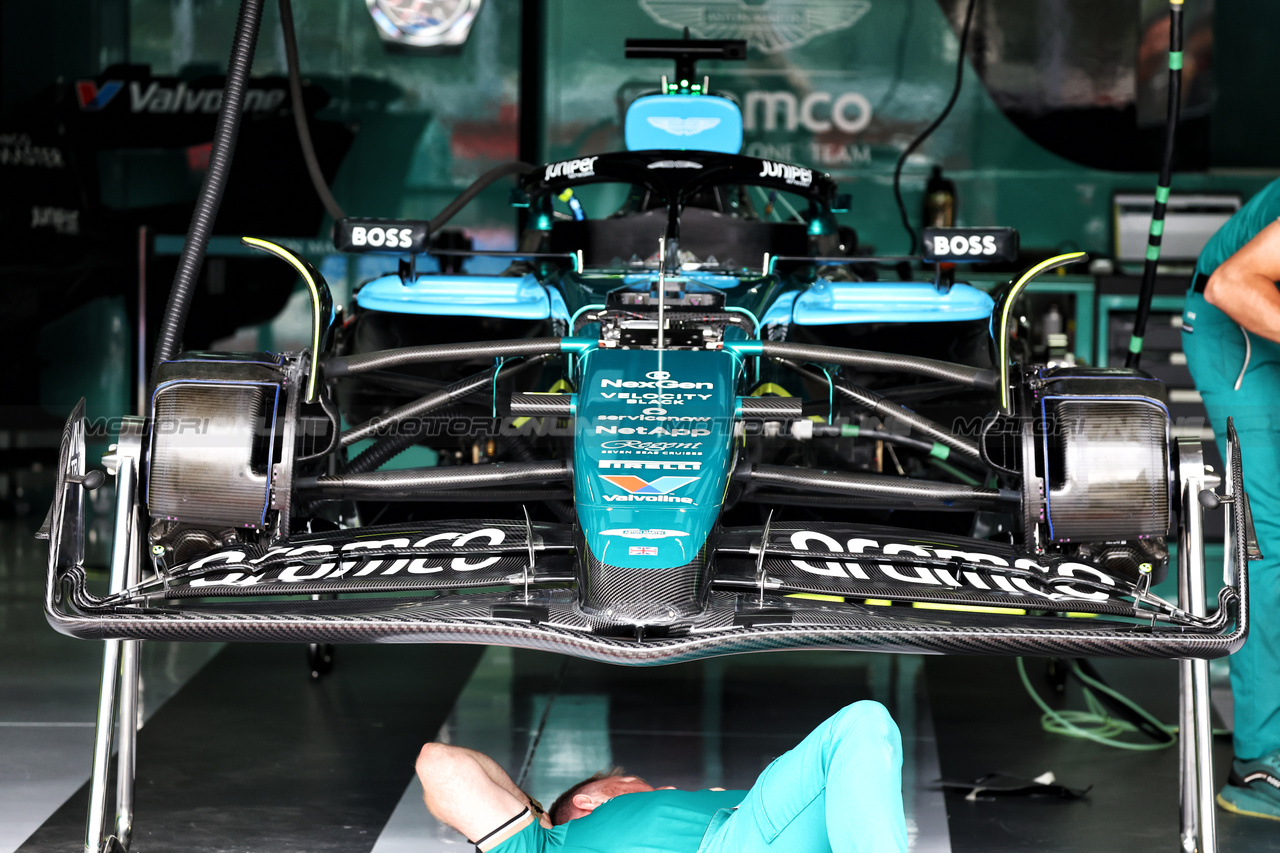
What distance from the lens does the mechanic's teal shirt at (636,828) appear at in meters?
2.22

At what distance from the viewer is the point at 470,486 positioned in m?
2.82

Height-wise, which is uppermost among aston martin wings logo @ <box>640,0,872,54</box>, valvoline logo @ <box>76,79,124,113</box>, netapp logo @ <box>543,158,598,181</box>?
aston martin wings logo @ <box>640,0,872,54</box>

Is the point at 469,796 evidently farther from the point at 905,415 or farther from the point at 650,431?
the point at 905,415

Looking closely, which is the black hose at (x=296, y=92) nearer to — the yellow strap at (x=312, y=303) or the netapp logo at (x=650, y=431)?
the yellow strap at (x=312, y=303)

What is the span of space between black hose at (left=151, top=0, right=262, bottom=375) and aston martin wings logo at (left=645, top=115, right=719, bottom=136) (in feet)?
4.30

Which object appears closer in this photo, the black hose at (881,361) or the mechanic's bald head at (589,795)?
the mechanic's bald head at (589,795)

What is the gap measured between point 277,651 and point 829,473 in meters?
2.57

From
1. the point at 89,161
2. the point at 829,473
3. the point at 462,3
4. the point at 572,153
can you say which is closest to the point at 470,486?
the point at 829,473

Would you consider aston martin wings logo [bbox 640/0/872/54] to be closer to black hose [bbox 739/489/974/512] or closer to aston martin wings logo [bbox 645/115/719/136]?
aston martin wings logo [bbox 645/115/719/136]

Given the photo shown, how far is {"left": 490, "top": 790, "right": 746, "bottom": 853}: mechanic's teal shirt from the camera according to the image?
7.29 feet

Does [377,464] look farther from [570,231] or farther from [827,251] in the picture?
[827,251]

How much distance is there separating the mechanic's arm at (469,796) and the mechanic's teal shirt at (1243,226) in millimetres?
2118

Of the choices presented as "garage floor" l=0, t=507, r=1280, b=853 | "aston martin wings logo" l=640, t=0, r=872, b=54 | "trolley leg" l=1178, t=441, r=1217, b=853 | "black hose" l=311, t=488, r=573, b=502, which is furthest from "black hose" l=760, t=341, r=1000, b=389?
"aston martin wings logo" l=640, t=0, r=872, b=54

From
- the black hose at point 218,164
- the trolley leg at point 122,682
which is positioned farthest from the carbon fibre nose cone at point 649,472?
the black hose at point 218,164
